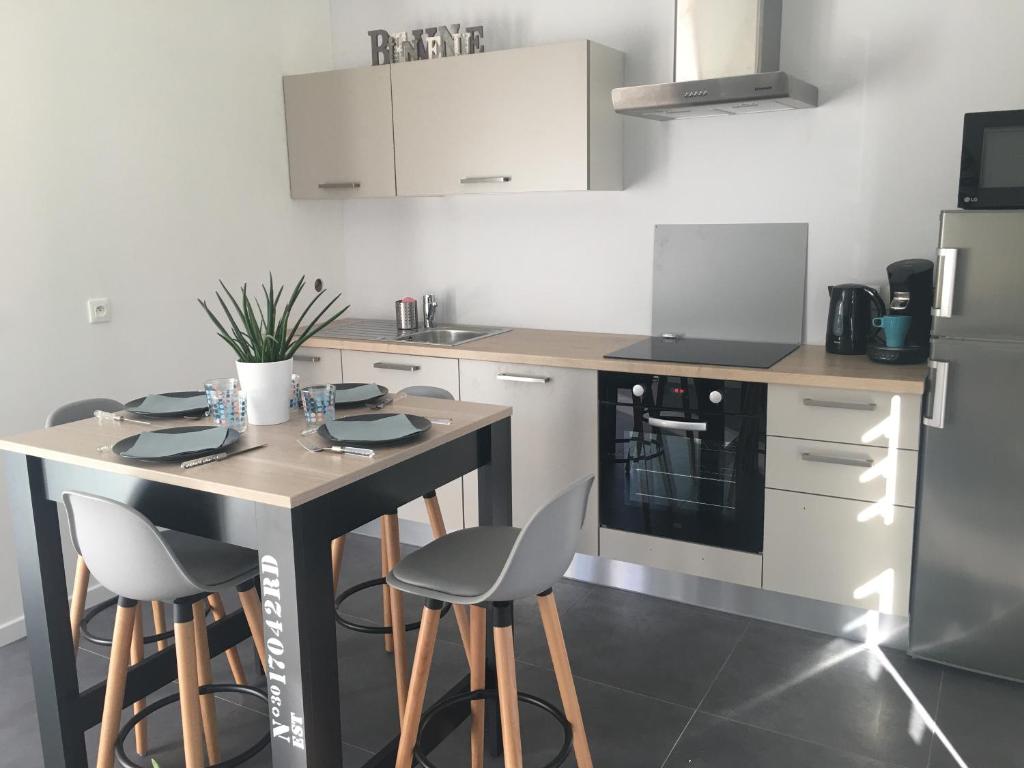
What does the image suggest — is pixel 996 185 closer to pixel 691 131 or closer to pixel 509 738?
pixel 691 131

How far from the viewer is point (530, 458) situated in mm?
3590

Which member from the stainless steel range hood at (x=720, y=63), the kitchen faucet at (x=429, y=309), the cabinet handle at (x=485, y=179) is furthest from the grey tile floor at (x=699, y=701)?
the stainless steel range hood at (x=720, y=63)

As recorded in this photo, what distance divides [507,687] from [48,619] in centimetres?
126

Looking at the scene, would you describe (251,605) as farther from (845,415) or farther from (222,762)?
(845,415)

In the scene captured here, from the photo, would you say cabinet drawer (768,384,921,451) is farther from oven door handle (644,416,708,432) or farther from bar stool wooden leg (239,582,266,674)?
bar stool wooden leg (239,582,266,674)

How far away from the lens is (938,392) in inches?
107

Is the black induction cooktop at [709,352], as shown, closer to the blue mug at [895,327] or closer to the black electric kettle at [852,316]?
the black electric kettle at [852,316]

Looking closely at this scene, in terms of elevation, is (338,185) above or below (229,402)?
above

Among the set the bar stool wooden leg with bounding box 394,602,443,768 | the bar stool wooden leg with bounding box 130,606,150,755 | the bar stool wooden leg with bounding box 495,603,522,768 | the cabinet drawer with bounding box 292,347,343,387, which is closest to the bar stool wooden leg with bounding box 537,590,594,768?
the bar stool wooden leg with bounding box 495,603,522,768

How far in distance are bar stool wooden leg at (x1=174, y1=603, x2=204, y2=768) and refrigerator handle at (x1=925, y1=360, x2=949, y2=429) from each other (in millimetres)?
2215

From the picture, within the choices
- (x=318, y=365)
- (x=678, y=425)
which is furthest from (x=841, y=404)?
(x=318, y=365)

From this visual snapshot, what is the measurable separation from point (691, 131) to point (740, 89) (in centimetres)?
63

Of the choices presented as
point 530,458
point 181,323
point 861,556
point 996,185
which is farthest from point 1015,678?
point 181,323

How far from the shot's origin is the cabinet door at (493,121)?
3471 millimetres
